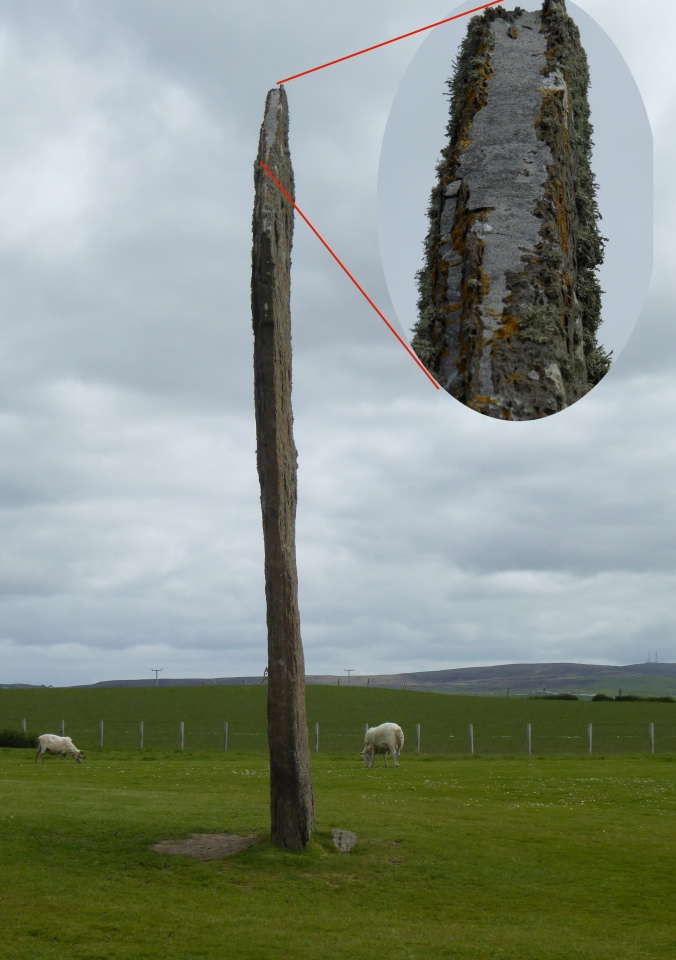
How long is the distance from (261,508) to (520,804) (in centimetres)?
988

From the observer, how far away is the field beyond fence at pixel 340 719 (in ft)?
154

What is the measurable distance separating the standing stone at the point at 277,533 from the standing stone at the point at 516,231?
29.8 feet

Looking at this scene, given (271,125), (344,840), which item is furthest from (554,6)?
(344,840)

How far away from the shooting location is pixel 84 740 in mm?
50375

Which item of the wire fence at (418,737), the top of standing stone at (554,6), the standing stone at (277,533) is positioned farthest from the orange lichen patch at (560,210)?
the wire fence at (418,737)

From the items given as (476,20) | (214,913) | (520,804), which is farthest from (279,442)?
(520,804)

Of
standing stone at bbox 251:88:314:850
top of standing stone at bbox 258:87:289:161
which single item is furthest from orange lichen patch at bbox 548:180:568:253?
top of standing stone at bbox 258:87:289:161

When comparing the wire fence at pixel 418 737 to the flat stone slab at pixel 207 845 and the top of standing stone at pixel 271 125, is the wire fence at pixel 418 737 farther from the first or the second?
the top of standing stone at pixel 271 125

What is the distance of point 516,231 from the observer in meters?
3.97

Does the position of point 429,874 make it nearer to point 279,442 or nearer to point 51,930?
point 51,930

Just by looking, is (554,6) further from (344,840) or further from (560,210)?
(344,840)

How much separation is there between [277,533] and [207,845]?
4611 mm

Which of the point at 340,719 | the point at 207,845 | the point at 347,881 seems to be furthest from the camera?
the point at 340,719

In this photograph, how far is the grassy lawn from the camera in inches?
397
